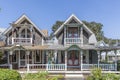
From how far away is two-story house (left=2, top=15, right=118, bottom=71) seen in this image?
36.3m

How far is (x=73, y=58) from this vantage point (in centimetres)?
3728

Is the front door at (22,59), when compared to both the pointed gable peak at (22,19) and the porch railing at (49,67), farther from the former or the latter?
the pointed gable peak at (22,19)

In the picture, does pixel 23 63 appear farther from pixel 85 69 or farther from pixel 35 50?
pixel 85 69

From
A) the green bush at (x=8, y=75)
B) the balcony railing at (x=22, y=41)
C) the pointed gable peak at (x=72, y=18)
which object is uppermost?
the pointed gable peak at (x=72, y=18)

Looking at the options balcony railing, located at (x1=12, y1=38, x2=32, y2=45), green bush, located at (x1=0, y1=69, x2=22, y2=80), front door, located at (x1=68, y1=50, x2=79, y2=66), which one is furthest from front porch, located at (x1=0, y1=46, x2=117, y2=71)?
green bush, located at (x1=0, y1=69, x2=22, y2=80)

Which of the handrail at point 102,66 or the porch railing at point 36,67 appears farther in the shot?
the porch railing at point 36,67

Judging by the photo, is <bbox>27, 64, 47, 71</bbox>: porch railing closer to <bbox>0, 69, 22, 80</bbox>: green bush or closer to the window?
the window

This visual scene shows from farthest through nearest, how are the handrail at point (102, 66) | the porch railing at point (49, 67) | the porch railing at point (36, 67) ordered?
the porch railing at point (36, 67)
the porch railing at point (49, 67)
the handrail at point (102, 66)

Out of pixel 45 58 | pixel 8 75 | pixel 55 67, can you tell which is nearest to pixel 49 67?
pixel 55 67

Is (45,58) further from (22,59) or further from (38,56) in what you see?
(22,59)

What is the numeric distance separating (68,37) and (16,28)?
→ 7.39 metres

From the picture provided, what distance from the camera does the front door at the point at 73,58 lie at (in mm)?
37219

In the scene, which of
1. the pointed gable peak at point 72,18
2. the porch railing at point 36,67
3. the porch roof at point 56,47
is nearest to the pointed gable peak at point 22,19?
the porch roof at point 56,47

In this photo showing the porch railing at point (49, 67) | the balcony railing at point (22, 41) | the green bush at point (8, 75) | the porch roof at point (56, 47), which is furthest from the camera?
the balcony railing at point (22, 41)
